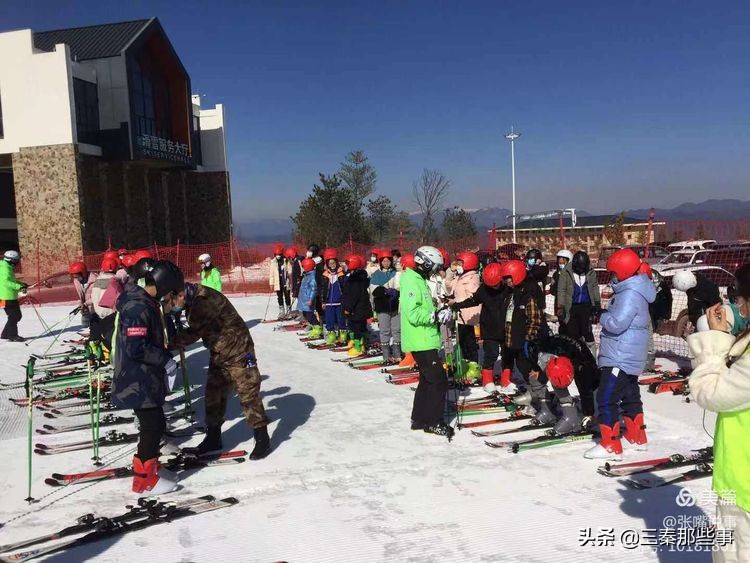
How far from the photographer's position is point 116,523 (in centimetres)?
387

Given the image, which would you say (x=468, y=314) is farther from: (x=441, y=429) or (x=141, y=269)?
(x=141, y=269)

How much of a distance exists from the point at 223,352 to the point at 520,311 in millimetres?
3415

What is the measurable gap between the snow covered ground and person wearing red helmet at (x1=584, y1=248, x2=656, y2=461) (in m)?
0.29

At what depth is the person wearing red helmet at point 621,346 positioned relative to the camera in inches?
190

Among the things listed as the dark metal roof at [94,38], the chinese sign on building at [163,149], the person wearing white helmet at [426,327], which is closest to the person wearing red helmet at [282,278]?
the person wearing white helmet at [426,327]

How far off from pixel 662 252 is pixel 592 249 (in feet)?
15.0

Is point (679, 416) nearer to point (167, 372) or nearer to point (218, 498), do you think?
point (218, 498)

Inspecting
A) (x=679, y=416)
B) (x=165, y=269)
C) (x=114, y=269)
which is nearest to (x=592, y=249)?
(x=679, y=416)

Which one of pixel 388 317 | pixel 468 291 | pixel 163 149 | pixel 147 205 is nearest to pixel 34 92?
pixel 163 149

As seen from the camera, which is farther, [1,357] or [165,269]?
[1,357]

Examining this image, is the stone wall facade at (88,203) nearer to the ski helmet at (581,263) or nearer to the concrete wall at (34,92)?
the concrete wall at (34,92)

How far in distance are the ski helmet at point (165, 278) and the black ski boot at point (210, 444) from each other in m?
1.48

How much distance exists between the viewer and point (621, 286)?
4906mm

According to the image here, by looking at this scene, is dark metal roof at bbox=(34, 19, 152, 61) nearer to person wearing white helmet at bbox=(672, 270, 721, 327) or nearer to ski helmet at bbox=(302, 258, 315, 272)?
ski helmet at bbox=(302, 258, 315, 272)
